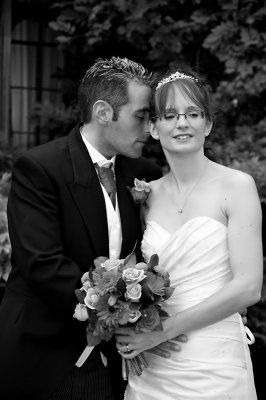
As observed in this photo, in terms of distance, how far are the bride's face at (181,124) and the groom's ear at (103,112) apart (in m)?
0.35

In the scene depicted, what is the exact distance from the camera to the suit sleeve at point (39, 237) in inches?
116

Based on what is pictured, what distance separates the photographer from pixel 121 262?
9.31ft

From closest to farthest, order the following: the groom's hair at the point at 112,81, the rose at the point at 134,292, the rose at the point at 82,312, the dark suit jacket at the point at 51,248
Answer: the rose at the point at 134,292 < the rose at the point at 82,312 < the dark suit jacket at the point at 51,248 < the groom's hair at the point at 112,81

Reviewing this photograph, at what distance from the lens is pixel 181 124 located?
3.02 m

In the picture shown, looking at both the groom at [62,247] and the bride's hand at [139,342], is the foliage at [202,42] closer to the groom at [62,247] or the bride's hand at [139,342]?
the groom at [62,247]

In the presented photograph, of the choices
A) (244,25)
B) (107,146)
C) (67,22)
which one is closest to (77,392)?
(107,146)

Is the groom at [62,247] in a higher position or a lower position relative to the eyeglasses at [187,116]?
lower

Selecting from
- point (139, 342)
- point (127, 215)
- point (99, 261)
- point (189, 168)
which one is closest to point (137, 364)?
point (139, 342)

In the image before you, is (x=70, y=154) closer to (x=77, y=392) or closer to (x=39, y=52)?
(x=77, y=392)

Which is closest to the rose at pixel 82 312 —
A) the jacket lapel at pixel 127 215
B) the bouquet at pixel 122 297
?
the bouquet at pixel 122 297

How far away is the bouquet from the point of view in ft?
8.89

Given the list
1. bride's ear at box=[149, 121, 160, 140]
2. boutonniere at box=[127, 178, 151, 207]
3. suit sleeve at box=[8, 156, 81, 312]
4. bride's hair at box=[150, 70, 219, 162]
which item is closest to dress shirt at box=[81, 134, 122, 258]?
boutonniere at box=[127, 178, 151, 207]

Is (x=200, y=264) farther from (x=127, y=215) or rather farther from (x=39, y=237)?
(x=39, y=237)

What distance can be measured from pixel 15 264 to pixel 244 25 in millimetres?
3637
